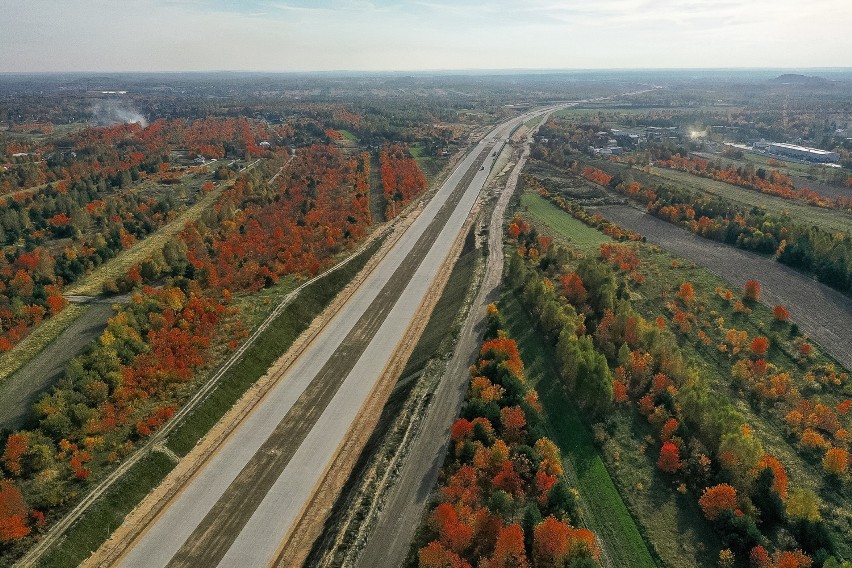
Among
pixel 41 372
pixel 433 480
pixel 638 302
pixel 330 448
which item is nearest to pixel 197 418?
pixel 330 448

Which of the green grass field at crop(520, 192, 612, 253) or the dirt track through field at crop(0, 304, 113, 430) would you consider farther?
the green grass field at crop(520, 192, 612, 253)

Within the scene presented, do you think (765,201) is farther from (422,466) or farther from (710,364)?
(422,466)

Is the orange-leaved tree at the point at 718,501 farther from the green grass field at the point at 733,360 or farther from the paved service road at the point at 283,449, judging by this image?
the paved service road at the point at 283,449

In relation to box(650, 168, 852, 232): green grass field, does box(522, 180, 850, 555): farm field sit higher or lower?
lower

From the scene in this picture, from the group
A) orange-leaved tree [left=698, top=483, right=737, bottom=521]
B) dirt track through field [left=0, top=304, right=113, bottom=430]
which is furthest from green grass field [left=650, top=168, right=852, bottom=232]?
dirt track through field [left=0, top=304, right=113, bottom=430]

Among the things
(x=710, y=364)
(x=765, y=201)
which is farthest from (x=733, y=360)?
(x=765, y=201)

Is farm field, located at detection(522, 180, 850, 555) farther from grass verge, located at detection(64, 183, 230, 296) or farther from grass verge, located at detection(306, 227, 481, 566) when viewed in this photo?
grass verge, located at detection(64, 183, 230, 296)
